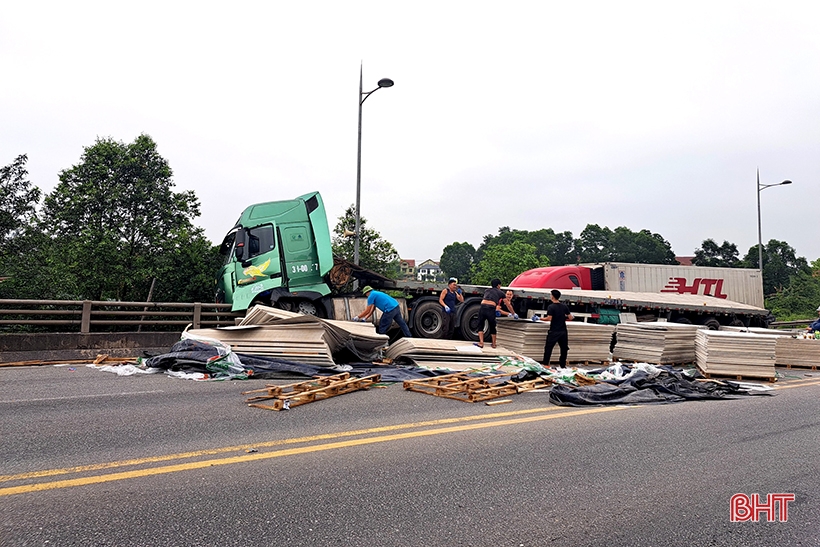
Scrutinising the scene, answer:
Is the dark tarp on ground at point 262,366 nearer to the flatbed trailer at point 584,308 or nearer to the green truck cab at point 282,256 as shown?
the green truck cab at point 282,256

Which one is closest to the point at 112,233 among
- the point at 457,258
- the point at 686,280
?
the point at 686,280

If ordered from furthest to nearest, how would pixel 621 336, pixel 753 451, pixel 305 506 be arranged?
pixel 621 336 → pixel 753 451 → pixel 305 506

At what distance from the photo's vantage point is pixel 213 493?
138 inches

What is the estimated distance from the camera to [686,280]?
22.3m

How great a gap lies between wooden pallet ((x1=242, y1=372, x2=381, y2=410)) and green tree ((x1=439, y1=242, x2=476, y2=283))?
4967 inches

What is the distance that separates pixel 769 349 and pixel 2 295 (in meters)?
18.6

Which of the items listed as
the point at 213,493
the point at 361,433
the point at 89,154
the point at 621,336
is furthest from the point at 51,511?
the point at 89,154

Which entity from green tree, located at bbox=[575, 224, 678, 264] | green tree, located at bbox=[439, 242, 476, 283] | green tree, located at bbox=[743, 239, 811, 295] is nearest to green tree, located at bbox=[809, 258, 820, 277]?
green tree, located at bbox=[743, 239, 811, 295]

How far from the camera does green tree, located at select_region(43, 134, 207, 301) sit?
57.9ft

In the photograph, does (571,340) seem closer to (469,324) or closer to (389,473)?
(469,324)

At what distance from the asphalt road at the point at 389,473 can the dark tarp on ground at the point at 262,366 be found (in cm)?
197

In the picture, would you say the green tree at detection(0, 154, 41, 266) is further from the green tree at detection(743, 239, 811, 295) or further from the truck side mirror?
the green tree at detection(743, 239, 811, 295)

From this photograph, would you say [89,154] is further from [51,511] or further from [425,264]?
[425,264]

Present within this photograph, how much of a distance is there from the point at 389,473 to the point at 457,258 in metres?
134
